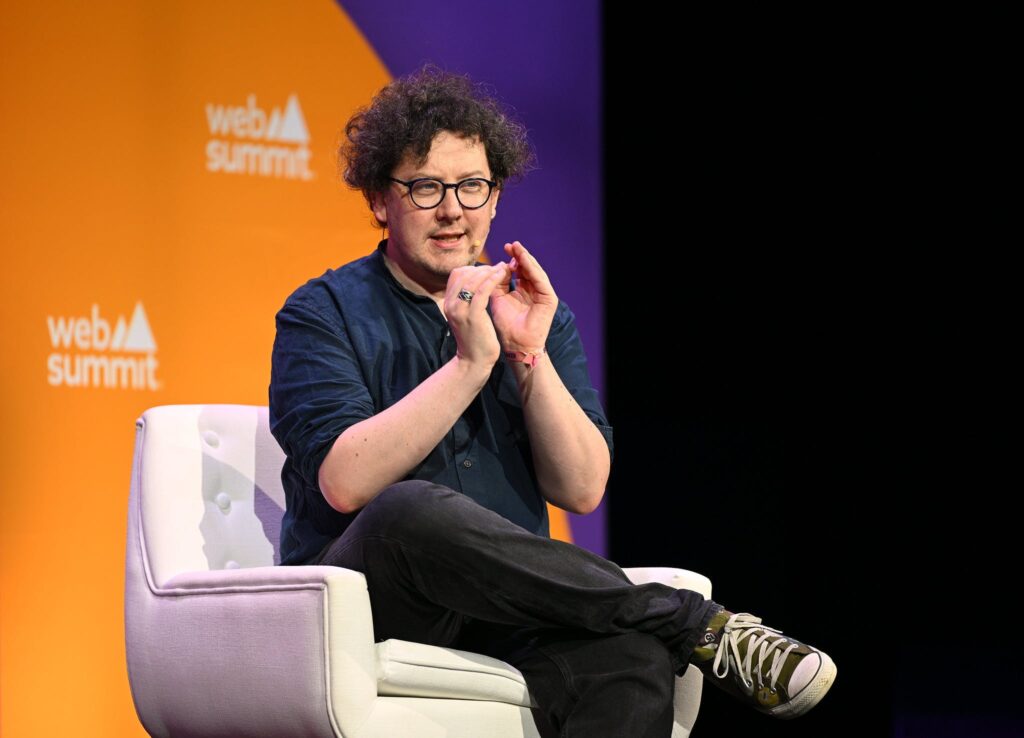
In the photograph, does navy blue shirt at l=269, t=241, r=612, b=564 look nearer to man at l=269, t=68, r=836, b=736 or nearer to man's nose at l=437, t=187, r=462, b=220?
man at l=269, t=68, r=836, b=736

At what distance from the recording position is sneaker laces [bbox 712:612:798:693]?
1938 millimetres

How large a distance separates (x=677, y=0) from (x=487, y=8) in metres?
0.72

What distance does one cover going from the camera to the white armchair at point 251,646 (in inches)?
76.4

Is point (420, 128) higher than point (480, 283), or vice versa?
point (420, 128)

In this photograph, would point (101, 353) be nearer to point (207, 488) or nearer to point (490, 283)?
point (207, 488)

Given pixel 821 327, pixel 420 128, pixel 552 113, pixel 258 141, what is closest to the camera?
pixel 420 128

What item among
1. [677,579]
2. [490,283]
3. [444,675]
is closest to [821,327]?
[677,579]

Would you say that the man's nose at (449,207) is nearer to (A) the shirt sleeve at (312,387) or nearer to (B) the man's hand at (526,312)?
(B) the man's hand at (526,312)

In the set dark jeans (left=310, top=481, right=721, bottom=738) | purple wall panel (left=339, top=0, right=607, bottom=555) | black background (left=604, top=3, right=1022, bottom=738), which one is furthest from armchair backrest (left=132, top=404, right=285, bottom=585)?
black background (left=604, top=3, right=1022, bottom=738)

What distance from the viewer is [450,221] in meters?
2.37

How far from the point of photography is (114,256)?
3.23 m

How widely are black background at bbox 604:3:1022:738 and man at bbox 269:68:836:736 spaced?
170 cm

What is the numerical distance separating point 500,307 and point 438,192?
0.24m

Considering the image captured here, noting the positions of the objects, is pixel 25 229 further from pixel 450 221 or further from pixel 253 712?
pixel 253 712
